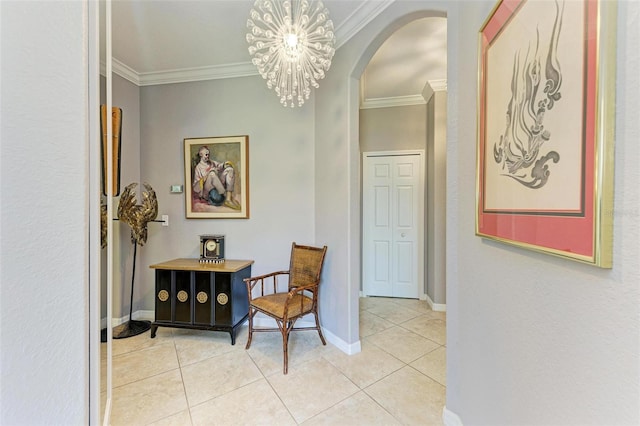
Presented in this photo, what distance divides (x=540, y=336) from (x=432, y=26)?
252 centimetres

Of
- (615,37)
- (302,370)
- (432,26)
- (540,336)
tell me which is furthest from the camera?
(432,26)

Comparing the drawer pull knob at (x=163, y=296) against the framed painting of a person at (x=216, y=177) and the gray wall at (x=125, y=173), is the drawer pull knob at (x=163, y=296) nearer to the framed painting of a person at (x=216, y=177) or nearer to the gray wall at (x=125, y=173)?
the gray wall at (x=125, y=173)

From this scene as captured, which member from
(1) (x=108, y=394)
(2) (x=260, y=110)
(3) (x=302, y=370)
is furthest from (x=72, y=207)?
(2) (x=260, y=110)

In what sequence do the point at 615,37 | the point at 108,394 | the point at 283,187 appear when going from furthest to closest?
1. the point at 283,187
2. the point at 108,394
3. the point at 615,37

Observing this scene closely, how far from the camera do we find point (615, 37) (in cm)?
57

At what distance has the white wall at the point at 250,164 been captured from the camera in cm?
291

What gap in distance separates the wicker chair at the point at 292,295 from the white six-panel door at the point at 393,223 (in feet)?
4.95

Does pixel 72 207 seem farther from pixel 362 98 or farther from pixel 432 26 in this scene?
pixel 362 98

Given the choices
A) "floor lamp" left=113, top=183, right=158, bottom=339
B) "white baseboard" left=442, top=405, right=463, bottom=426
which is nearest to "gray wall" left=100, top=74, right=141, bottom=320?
"floor lamp" left=113, top=183, right=158, bottom=339

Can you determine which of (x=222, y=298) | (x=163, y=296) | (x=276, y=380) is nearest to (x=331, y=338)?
(x=276, y=380)

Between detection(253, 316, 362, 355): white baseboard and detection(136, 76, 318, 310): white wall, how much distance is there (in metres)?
0.58

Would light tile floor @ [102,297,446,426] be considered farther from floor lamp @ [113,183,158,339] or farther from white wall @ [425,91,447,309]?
white wall @ [425,91,447,309]

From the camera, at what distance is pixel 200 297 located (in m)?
2.61

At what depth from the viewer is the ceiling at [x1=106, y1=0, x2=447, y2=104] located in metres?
2.13
